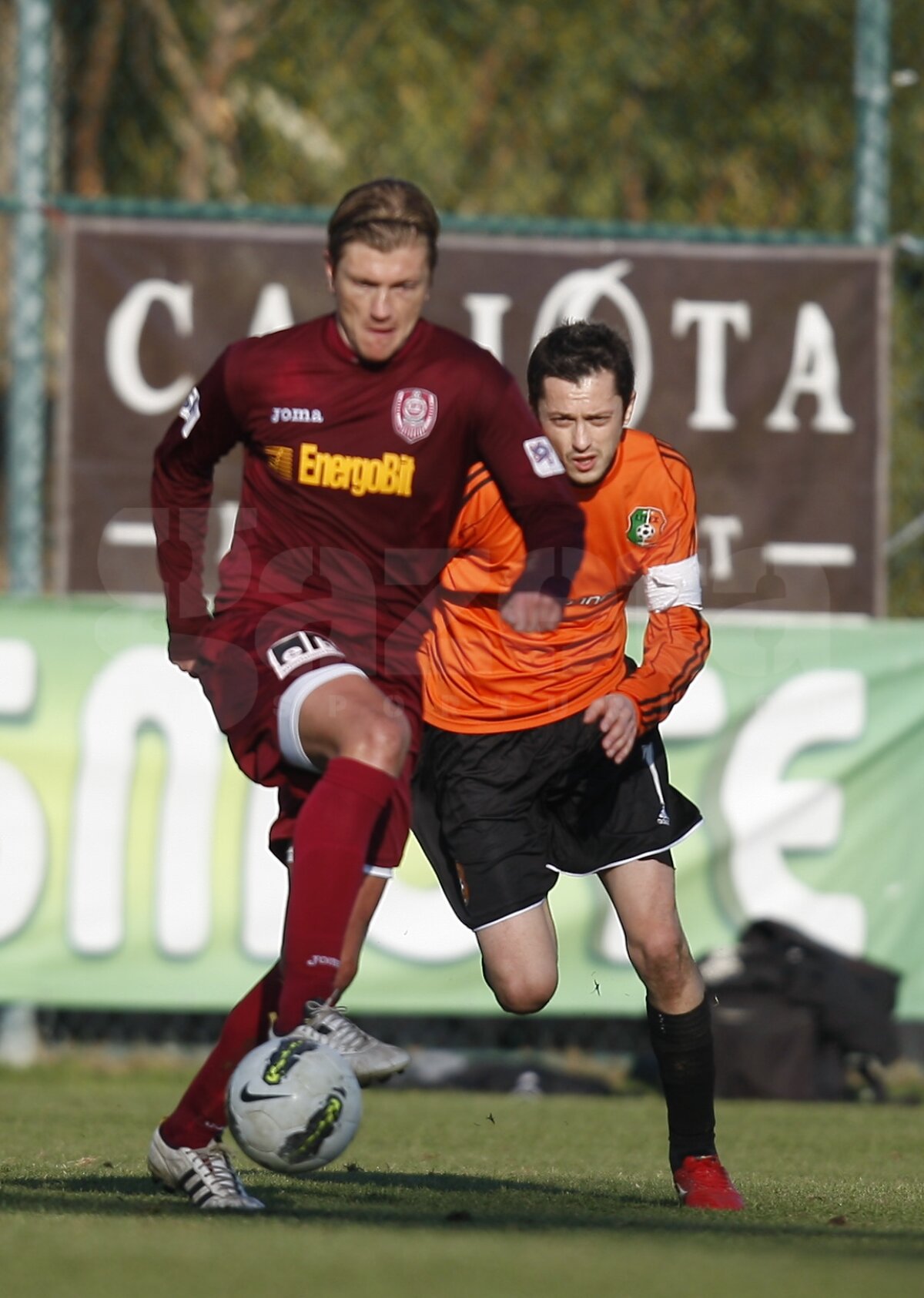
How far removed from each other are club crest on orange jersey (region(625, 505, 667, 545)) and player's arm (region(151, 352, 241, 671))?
1045 millimetres

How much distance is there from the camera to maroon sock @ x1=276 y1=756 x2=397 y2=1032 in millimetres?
3910

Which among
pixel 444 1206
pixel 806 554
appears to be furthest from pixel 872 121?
pixel 444 1206

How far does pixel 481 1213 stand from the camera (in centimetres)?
425

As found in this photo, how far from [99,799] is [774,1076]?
278cm

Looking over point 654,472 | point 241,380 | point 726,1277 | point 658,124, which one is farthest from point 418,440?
point 658,124

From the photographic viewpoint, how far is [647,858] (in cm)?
495

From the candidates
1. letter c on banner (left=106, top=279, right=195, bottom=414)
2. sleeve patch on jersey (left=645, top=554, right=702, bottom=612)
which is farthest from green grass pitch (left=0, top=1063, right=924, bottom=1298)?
letter c on banner (left=106, top=279, right=195, bottom=414)

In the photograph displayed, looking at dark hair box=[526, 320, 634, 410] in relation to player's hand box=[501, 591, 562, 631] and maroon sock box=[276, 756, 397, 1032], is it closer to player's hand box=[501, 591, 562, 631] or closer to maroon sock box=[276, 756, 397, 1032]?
player's hand box=[501, 591, 562, 631]

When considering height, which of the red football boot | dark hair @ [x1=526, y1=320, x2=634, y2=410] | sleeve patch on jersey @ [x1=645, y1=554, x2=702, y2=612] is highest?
dark hair @ [x1=526, y1=320, x2=634, y2=410]

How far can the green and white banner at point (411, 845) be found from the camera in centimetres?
780

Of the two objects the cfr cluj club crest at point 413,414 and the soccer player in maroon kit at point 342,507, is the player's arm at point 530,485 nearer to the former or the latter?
the soccer player in maroon kit at point 342,507

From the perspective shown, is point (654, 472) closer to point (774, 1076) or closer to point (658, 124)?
point (774, 1076)

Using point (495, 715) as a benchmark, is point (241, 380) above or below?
above

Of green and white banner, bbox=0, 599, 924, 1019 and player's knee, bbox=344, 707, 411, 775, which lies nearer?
player's knee, bbox=344, 707, 411, 775
